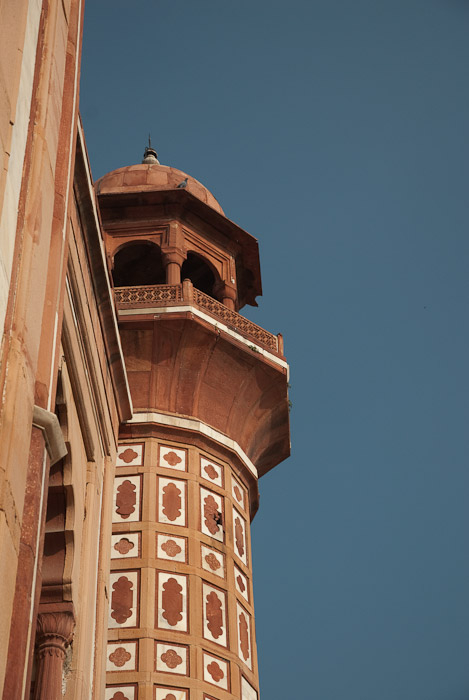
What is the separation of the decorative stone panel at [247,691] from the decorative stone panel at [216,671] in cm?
33

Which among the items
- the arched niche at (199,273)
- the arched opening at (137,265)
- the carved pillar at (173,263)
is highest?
the arched niche at (199,273)

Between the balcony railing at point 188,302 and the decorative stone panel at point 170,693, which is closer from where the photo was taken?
the decorative stone panel at point 170,693

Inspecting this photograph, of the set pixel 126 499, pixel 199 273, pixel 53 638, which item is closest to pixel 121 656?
pixel 126 499

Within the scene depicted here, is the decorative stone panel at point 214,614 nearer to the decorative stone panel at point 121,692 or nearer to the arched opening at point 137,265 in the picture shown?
the decorative stone panel at point 121,692

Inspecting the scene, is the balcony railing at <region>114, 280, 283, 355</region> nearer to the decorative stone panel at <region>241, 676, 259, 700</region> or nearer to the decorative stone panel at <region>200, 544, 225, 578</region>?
the decorative stone panel at <region>200, 544, 225, 578</region>

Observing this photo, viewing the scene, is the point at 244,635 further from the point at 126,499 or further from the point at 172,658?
the point at 126,499

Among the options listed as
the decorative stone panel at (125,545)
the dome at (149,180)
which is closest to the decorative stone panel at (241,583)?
the decorative stone panel at (125,545)

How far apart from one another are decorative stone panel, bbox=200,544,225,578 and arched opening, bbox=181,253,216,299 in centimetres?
558

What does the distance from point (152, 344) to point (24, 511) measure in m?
8.44

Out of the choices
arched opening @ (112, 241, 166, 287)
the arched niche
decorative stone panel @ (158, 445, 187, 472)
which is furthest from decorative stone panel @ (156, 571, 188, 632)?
the arched niche

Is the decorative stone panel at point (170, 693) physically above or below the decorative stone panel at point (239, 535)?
below

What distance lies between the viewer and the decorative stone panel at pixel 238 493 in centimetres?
1493

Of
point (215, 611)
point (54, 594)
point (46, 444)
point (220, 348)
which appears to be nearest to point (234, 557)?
point (215, 611)

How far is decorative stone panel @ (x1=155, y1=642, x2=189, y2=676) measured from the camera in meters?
12.4
